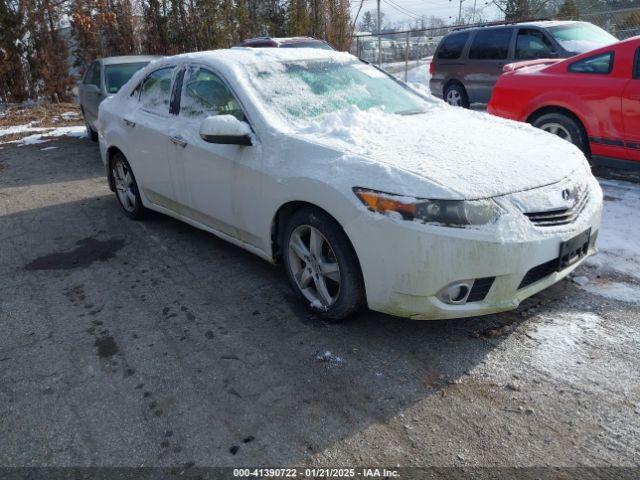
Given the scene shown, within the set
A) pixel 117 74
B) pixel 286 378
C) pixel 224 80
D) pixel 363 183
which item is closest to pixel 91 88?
pixel 117 74

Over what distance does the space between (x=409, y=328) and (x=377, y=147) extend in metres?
1.14

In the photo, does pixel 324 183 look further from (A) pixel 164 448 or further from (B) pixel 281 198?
(A) pixel 164 448

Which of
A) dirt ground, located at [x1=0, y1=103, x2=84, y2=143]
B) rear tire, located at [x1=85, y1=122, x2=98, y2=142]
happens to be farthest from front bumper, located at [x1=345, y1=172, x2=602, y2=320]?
dirt ground, located at [x1=0, y1=103, x2=84, y2=143]

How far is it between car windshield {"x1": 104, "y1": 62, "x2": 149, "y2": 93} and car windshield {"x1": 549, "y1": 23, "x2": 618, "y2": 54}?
744 centimetres

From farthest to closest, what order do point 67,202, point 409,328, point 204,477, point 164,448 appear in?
1. point 67,202
2. point 409,328
3. point 164,448
4. point 204,477

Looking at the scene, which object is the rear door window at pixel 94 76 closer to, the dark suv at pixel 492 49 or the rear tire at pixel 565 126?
the dark suv at pixel 492 49

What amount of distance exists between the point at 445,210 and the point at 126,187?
393cm

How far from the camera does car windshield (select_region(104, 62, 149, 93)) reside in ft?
31.3

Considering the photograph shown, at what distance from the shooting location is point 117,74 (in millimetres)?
9727

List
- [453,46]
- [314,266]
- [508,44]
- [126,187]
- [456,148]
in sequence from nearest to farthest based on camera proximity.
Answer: [456,148], [314,266], [126,187], [508,44], [453,46]

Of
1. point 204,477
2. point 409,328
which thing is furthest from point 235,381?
point 409,328

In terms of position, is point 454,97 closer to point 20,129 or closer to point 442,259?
point 442,259

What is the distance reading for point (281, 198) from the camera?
3.53 metres

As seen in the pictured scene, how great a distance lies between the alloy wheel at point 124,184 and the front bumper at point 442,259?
3328mm
